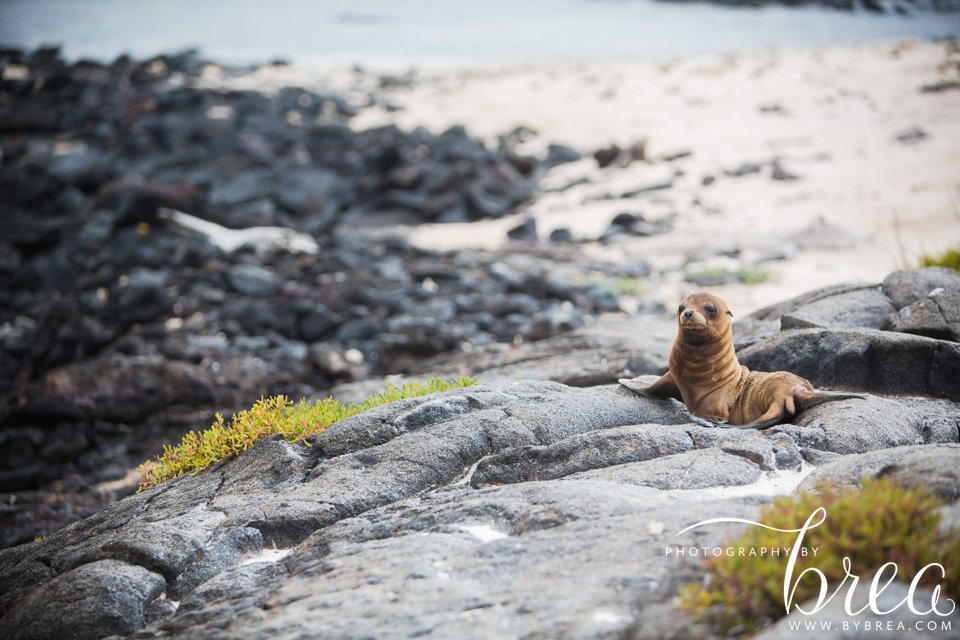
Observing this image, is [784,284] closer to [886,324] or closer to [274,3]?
[886,324]

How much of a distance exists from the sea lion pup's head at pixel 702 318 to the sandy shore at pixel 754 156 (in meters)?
6.56

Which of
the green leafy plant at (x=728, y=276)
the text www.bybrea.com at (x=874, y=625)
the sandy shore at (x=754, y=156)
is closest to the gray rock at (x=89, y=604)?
the text www.bybrea.com at (x=874, y=625)

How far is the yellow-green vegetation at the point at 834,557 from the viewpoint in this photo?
3.24m

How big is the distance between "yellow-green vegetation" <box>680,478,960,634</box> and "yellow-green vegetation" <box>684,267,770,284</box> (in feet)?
36.0

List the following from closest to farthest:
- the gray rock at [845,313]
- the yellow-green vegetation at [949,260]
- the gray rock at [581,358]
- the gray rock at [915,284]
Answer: the gray rock at [845,313] < the gray rock at [915,284] < the gray rock at [581,358] < the yellow-green vegetation at [949,260]

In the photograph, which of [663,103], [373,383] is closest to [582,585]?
[373,383]

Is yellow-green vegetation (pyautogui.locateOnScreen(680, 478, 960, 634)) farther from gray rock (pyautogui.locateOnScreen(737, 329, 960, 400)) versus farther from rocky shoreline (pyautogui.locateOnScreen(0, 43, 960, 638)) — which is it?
gray rock (pyautogui.locateOnScreen(737, 329, 960, 400))

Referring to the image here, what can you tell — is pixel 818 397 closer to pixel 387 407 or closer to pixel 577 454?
pixel 577 454

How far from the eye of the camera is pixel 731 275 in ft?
47.8

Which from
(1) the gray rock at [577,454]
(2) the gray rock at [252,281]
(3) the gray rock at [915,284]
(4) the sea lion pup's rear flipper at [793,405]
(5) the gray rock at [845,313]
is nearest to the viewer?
(1) the gray rock at [577,454]

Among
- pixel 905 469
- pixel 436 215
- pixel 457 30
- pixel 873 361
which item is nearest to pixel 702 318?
pixel 873 361

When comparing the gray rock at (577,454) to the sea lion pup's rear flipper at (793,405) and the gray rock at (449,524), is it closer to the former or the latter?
the gray rock at (449,524)

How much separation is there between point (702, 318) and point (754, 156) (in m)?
16.9

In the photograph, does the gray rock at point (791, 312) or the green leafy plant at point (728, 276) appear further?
the green leafy plant at point (728, 276)
